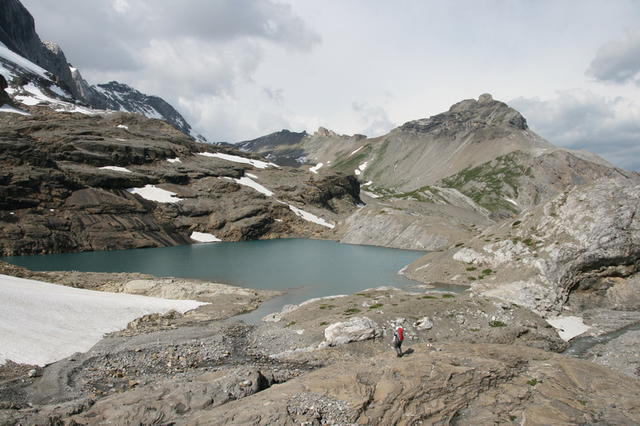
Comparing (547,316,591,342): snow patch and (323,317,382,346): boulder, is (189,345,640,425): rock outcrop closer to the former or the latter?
(323,317,382,346): boulder

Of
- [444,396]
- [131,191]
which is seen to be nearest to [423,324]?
[444,396]

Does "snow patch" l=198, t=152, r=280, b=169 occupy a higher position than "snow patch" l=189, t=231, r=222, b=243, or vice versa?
"snow patch" l=198, t=152, r=280, b=169

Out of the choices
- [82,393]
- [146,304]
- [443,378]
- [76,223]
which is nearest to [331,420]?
[443,378]

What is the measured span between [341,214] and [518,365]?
13044 cm

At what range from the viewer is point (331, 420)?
15.5 meters

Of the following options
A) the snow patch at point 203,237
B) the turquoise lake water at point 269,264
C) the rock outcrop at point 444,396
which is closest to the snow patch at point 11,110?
the snow patch at point 203,237

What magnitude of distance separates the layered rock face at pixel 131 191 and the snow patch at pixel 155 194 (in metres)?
0.33

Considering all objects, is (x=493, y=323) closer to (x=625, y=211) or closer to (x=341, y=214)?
(x=625, y=211)

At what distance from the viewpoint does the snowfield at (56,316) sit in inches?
1064

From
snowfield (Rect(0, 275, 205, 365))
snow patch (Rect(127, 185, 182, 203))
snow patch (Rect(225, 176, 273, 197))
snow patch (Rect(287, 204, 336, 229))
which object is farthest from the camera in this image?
snow patch (Rect(225, 176, 273, 197))

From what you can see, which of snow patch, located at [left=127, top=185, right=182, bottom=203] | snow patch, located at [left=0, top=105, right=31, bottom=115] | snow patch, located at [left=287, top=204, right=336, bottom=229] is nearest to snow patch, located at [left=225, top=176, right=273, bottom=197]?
snow patch, located at [left=287, top=204, right=336, bottom=229]

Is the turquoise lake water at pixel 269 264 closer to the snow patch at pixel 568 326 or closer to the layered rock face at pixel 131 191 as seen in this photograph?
the layered rock face at pixel 131 191

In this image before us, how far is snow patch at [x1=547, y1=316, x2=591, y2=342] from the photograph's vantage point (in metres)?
34.4

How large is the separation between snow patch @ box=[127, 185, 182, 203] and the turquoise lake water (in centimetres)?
2181
